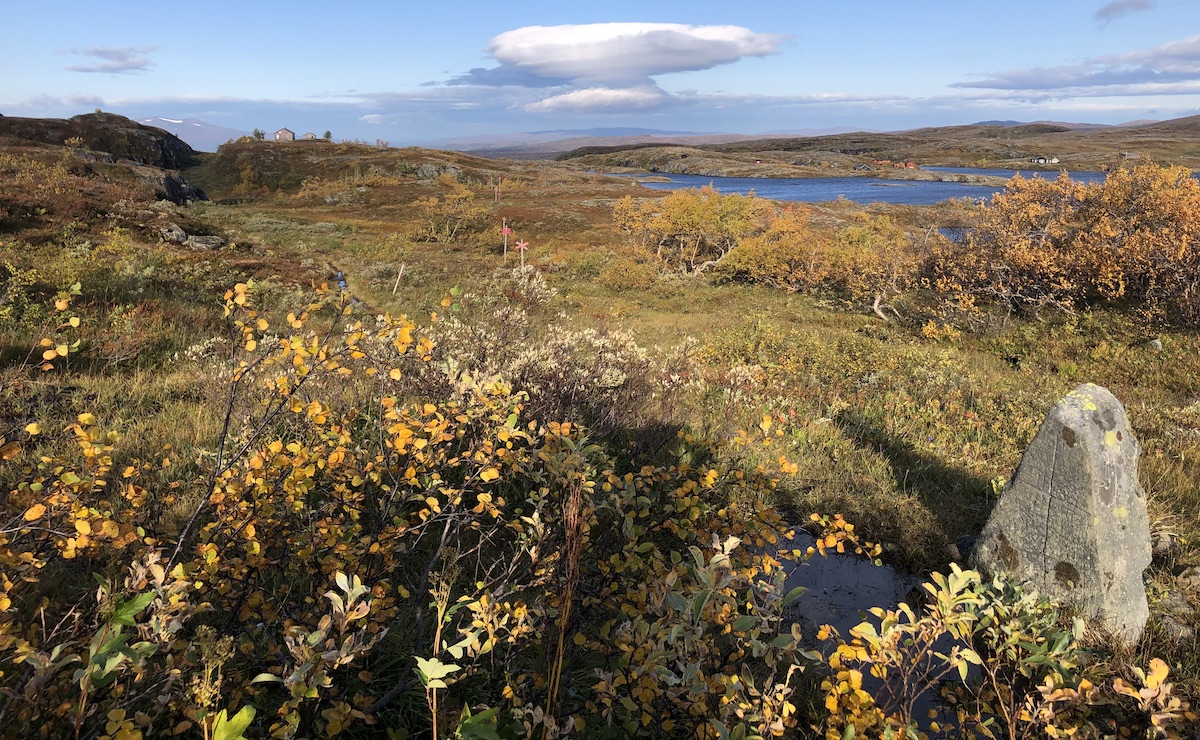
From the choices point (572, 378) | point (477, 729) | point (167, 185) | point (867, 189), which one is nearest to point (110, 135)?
point (167, 185)

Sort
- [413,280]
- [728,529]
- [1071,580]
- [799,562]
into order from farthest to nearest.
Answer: [413,280]
[799,562]
[1071,580]
[728,529]

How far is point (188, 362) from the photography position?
8500 millimetres

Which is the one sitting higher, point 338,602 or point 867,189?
point 867,189

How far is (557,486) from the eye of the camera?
418 centimetres

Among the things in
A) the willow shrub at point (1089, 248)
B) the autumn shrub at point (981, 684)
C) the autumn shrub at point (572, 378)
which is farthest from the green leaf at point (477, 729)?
the willow shrub at point (1089, 248)

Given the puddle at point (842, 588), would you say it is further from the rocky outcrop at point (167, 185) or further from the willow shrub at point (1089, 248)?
the rocky outcrop at point (167, 185)

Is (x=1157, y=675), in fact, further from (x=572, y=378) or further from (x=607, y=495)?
(x=572, y=378)

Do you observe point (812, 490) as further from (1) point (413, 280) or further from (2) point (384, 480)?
Answer: (1) point (413, 280)

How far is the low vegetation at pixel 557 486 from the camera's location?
238 cm

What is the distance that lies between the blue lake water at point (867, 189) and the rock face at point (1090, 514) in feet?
227

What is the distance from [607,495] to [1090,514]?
12.8 ft

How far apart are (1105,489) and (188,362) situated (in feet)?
36.8

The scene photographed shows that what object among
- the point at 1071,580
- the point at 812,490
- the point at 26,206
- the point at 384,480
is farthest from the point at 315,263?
the point at 1071,580

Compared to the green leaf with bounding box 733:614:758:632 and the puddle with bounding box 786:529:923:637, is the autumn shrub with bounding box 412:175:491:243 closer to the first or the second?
the puddle with bounding box 786:529:923:637
